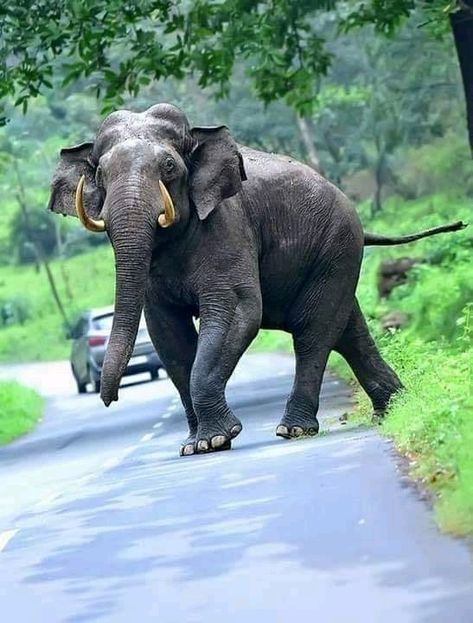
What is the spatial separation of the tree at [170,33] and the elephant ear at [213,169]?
6.63 meters

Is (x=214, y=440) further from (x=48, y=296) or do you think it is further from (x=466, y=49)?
(x=48, y=296)

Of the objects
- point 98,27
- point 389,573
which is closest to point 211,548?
point 389,573

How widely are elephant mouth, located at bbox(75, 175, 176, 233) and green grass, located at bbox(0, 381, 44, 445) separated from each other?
10.8m

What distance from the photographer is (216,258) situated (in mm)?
15289

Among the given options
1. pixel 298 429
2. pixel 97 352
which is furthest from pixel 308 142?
pixel 298 429

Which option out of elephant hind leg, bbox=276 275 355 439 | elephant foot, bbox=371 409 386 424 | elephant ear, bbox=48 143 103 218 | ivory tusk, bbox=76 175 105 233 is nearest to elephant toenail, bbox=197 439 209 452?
elephant hind leg, bbox=276 275 355 439

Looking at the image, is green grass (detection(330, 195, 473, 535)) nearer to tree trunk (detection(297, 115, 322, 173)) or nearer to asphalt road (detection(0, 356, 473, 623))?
asphalt road (detection(0, 356, 473, 623))

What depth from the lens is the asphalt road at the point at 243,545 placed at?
7.37m

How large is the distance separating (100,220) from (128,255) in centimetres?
86

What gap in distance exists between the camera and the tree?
2423 cm

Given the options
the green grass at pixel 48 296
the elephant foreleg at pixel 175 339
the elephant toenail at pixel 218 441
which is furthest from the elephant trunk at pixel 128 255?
the green grass at pixel 48 296

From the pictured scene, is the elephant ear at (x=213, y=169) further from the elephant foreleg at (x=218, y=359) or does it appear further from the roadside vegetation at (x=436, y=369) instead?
the roadside vegetation at (x=436, y=369)

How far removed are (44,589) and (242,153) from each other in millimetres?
8777

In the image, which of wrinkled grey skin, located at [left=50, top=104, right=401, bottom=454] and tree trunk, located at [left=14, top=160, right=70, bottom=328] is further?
tree trunk, located at [left=14, top=160, right=70, bottom=328]
